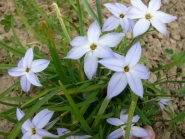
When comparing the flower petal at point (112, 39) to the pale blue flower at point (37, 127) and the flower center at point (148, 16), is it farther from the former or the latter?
the pale blue flower at point (37, 127)

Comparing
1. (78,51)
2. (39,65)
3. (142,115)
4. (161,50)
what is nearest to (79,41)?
(78,51)

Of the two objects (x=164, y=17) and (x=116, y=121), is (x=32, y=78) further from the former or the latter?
(x=164, y=17)

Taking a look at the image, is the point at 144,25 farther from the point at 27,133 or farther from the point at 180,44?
the point at 180,44

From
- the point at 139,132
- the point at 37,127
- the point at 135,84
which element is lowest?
the point at 139,132

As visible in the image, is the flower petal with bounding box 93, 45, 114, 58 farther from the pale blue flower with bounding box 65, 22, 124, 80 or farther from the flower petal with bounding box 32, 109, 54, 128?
the flower petal with bounding box 32, 109, 54, 128

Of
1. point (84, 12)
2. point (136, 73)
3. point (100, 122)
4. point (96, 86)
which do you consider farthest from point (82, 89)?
point (84, 12)

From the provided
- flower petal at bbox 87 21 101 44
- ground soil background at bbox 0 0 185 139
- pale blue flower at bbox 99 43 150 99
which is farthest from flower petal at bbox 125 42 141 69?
ground soil background at bbox 0 0 185 139
